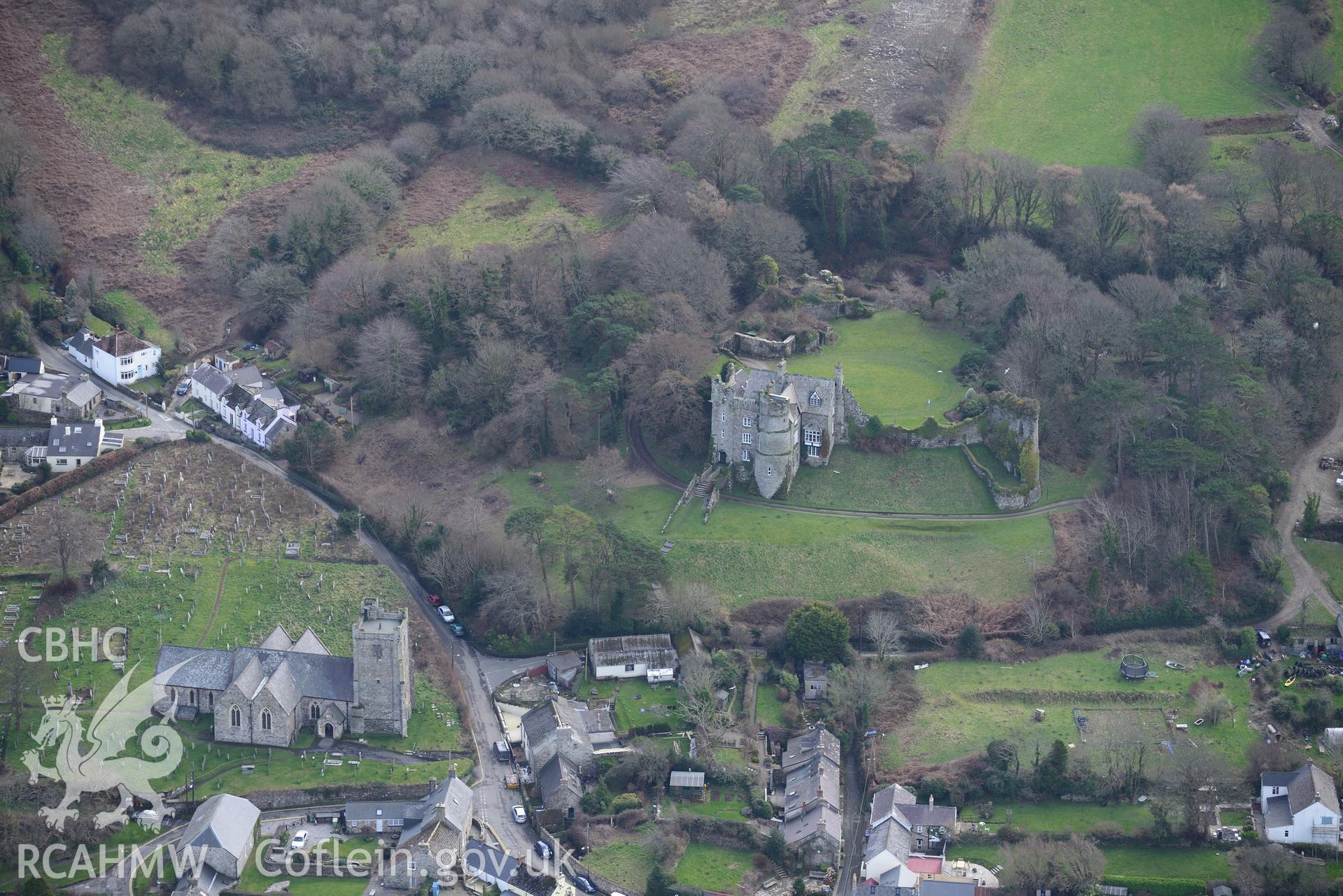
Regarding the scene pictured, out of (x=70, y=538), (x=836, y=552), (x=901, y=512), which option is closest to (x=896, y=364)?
(x=901, y=512)

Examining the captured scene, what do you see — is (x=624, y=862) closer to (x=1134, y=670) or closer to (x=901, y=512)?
(x=1134, y=670)

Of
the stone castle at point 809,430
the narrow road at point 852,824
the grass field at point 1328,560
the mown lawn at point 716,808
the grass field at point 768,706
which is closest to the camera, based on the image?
the narrow road at point 852,824

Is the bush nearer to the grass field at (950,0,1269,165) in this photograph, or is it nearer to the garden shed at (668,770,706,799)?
the garden shed at (668,770,706,799)

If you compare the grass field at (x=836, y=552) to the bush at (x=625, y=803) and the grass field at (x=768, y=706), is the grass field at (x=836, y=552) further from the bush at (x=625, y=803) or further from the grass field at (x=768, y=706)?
the bush at (x=625, y=803)

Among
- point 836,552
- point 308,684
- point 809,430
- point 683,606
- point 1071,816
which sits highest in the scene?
point 809,430

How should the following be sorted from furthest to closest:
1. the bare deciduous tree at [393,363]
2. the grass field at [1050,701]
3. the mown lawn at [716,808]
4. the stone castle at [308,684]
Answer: the bare deciduous tree at [393,363], the grass field at [1050,701], the stone castle at [308,684], the mown lawn at [716,808]

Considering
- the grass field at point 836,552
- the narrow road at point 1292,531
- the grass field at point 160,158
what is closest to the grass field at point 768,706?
the grass field at point 836,552
